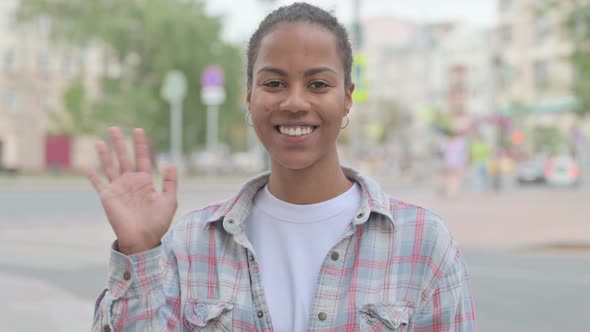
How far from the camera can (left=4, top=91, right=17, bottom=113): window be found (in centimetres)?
5928

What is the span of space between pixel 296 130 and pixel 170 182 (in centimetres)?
31

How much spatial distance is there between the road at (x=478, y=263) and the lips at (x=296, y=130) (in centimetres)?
534

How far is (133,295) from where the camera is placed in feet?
6.54

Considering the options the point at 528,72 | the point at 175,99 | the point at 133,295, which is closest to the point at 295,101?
the point at 133,295

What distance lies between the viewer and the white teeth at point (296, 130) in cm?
209

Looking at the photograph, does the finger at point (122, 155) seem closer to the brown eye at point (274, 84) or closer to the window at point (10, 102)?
the brown eye at point (274, 84)

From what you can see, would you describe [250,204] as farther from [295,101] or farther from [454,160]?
[454,160]

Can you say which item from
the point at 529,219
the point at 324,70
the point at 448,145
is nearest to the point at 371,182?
the point at 324,70

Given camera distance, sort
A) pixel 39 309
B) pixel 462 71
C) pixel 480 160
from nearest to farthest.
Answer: pixel 39 309
pixel 480 160
pixel 462 71

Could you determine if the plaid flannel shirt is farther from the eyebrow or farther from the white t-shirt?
the eyebrow

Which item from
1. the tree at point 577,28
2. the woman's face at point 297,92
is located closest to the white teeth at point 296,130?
the woman's face at point 297,92

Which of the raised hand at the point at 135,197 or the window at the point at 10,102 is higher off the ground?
the raised hand at the point at 135,197

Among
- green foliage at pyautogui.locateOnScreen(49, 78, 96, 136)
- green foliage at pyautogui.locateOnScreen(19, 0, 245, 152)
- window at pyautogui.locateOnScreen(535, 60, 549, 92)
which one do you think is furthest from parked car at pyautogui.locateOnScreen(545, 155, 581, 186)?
window at pyautogui.locateOnScreen(535, 60, 549, 92)

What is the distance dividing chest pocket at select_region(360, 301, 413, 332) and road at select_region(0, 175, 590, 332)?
529 centimetres
